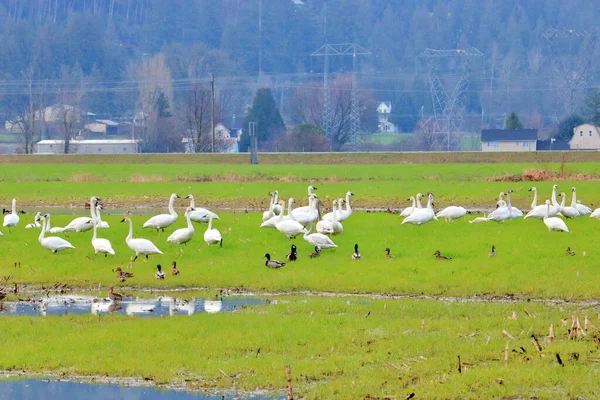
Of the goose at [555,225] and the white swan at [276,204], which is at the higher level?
the goose at [555,225]

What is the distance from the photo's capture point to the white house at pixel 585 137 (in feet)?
366

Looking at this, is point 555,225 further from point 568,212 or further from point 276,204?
point 276,204

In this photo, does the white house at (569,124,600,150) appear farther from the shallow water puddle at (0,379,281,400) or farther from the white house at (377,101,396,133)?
the shallow water puddle at (0,379,281,400)

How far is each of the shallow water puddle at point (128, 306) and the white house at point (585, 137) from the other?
306 ft

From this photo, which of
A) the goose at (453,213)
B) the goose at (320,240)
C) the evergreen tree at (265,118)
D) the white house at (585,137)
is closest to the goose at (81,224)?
the goose at (320,240)

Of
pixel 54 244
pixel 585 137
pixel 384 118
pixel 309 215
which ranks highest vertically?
pixel 309 215

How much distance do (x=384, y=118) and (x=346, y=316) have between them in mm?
156221

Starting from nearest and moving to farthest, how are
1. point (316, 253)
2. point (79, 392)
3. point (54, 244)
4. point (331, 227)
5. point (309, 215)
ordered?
point (79, 392) → point (316, 253) → point (54, 244) → point (331, 227) → point (309, 215)

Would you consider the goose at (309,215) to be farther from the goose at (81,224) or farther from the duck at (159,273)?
the duck at (159,273)

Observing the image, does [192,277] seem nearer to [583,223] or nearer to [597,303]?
[597,303]

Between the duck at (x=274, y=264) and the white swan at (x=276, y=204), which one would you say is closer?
the duck at (x=274, y=264)

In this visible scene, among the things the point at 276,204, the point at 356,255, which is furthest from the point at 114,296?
the point at 276,204

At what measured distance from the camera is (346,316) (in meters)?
20.1

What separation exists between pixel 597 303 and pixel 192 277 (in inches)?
334
